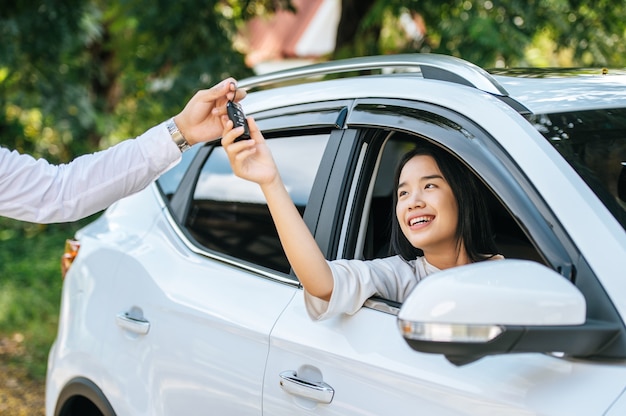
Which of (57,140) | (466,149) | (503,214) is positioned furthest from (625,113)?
(57,140)

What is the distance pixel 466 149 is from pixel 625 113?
53 cm

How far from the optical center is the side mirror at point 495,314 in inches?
65.8

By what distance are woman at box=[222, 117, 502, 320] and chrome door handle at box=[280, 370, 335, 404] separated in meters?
0.16

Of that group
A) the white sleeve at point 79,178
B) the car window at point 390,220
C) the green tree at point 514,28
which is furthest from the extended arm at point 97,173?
the green tree at point 514,28

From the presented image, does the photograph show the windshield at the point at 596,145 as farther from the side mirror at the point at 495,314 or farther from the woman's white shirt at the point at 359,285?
the woman's white shirt at the point at 359,285

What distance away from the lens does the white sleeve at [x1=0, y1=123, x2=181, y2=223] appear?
2.64 metres

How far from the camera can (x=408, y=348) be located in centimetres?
209

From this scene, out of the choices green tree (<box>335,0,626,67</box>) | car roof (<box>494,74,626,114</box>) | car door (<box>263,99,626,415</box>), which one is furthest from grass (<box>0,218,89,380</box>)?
car roof (<box>494,74,626,114</box>)

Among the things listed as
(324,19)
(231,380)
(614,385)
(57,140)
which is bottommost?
(614,385)

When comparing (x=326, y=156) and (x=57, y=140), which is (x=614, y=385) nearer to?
(x=326, y=156)

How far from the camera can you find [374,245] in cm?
279

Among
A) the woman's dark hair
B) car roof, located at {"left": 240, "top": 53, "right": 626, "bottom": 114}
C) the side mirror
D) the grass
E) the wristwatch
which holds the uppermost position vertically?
the grass

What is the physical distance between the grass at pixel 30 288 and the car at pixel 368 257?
3081 millimetres

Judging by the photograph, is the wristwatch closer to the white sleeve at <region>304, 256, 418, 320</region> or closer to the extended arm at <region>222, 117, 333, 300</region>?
the extended arm at <region>222, 117, 333, 300</region>
